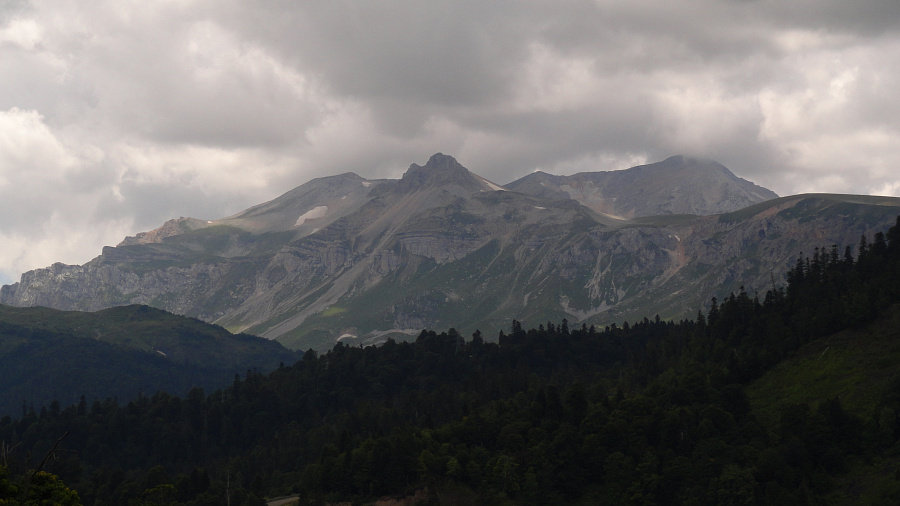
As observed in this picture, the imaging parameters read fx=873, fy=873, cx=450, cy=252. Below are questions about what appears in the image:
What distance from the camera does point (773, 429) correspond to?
19838 cm

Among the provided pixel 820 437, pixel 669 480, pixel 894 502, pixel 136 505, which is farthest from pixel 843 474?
pixel 136 505

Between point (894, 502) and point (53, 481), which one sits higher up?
point (53, 481)

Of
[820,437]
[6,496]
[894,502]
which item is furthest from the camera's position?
[820,437]

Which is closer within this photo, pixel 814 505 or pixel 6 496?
pixel 6 496

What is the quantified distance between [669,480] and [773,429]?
2748 centimetres

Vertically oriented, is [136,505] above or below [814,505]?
above

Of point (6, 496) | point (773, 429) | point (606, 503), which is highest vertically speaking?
point (6, 496)

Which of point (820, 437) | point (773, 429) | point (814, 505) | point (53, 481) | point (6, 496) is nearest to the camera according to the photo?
point (6, 496)

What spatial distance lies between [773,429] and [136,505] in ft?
456

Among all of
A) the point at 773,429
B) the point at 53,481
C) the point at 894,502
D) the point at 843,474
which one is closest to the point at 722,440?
the point at 773,429

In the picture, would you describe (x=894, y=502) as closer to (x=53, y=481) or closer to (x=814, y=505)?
(x=814, y=505)

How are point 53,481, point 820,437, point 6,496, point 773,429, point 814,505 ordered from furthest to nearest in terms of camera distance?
point 773,429 → point 820,437 → point 814,505 → point 53,481 → point 6,496

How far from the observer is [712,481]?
610 ft

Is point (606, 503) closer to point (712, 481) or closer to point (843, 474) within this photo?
point (712, 481)
